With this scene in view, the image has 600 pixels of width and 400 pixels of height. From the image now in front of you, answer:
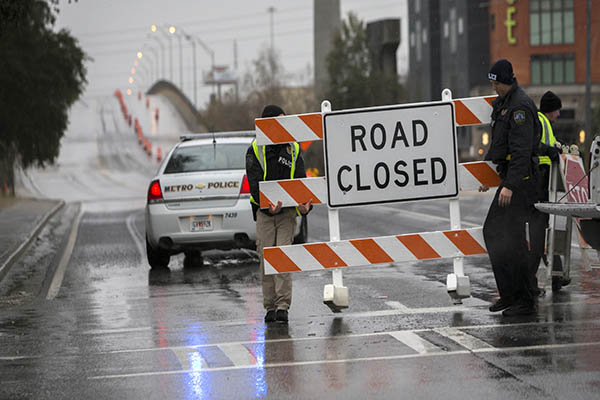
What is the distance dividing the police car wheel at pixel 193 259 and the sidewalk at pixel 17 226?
2.46 metres

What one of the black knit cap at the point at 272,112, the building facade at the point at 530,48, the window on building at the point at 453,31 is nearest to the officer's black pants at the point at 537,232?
the black knit cap at the point at 272,112

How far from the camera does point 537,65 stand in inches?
2995

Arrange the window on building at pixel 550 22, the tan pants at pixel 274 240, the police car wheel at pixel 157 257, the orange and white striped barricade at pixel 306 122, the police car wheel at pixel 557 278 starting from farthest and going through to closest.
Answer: the window on building at pixel 550 22, the police car wheel at pixel 157 257, the police car wheel at pixel 557 278, the tan pants at pixel 274 240, the orange and white striped barricade at pixel 306 122

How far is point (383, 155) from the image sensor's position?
9664 millimetres

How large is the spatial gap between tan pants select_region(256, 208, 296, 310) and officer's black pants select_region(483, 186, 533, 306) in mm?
1692

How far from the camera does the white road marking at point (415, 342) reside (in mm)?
7807

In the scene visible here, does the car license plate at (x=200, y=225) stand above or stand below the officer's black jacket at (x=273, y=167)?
below

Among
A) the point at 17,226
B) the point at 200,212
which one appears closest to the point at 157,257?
the point at 200,212

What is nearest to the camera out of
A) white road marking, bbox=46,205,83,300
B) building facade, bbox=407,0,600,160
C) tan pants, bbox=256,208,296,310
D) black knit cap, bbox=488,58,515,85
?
black knit cap, bbox=488,58,515,85

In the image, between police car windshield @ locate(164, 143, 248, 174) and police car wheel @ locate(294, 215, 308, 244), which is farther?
police car wheel @ locate(294, 215, 308, 244)

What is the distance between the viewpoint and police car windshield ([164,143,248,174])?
50.1 feet

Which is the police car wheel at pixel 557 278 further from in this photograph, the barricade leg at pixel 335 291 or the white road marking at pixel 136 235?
the white road marking at pixel 136 235

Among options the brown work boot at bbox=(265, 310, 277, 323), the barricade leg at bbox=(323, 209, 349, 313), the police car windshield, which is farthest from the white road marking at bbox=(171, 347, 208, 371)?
the police car windshield

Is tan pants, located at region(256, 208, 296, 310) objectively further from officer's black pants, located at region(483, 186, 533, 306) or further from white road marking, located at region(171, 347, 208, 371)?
officer's black pants, located at region(483, 186, 533, 306)
